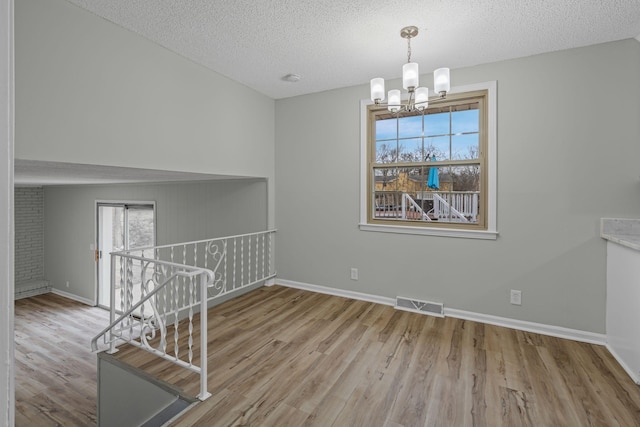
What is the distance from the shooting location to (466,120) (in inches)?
130

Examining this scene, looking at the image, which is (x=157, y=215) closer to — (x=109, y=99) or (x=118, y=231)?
(x=118, y=231)

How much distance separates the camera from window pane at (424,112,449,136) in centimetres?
338

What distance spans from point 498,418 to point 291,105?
153 inches

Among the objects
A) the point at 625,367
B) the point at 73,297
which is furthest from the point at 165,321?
the point at 73,297

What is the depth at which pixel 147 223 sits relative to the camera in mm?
5621

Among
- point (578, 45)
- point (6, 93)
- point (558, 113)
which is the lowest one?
point (6, 93)

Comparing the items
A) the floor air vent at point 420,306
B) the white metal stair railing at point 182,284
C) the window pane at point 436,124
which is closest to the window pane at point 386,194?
the window pane at point 436,124

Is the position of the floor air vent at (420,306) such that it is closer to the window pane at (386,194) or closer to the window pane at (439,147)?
the window pane at (386,194)

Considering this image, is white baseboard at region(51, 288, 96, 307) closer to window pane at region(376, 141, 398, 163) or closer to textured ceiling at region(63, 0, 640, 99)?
textured ceiling at region(63, 0, 640, 99)

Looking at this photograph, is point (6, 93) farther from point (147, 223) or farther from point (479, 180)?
point (147, 223)

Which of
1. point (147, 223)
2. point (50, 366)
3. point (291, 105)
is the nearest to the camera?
point (50, 366)

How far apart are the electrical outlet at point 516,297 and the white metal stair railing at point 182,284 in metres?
2.83

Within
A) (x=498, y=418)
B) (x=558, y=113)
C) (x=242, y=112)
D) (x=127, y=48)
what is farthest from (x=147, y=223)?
(x=558, y=113)

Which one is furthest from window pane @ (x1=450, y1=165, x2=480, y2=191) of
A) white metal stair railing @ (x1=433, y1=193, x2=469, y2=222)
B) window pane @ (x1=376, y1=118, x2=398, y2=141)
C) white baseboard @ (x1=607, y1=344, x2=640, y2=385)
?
white baseboard @ (x1=607, y1=344, x2=640, y2=385)
